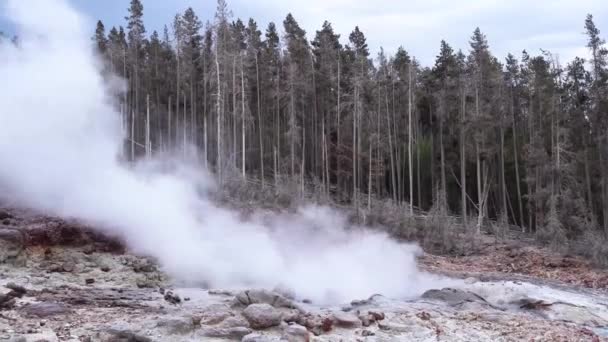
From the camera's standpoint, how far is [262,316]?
10125 millimetres

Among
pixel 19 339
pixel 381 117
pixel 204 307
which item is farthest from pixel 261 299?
pixel 381 117

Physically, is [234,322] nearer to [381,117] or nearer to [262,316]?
[262,316]

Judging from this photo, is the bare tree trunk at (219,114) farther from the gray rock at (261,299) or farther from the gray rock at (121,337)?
the gray rock at (121,337)

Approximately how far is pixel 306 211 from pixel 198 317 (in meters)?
17.1

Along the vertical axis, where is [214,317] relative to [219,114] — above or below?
below

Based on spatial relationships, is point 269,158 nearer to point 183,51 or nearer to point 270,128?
point 270,128

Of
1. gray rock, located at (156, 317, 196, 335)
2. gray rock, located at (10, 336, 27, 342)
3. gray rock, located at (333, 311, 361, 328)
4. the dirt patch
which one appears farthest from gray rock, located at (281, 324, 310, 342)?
the dirt patch

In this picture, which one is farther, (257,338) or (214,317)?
(214,317)

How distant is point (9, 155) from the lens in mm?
16906

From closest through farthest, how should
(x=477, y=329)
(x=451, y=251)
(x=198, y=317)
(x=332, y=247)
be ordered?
(x=198, y=317)
(x=477, y=329)
(x=332, y=247)
(x=451, y=251)

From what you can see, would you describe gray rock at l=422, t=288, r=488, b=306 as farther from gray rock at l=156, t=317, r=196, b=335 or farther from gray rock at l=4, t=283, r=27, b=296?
gray rock at l=4, t=283, r=27, b=296

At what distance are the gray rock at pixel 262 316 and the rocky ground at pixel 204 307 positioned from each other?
19mm

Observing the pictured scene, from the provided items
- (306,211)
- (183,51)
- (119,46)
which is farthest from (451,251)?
(119,46)

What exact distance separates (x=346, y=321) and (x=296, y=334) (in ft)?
5.04
